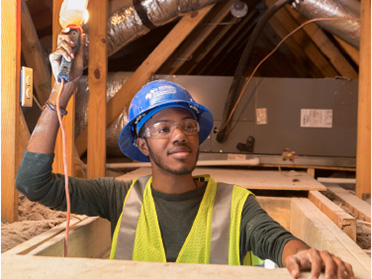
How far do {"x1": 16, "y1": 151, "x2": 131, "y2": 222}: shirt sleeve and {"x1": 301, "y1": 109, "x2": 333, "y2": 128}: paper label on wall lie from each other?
2770 millimetres

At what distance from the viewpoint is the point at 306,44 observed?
15.5ft

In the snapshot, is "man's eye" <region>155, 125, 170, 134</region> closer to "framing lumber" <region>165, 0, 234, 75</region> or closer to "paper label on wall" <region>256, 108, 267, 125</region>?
"paper label on wall" <region>256, 108, 267, 125</region>

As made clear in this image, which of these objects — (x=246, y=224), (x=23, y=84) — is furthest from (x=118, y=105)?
(x=246, y=224)

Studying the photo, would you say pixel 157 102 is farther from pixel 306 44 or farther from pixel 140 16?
pixel 306 44

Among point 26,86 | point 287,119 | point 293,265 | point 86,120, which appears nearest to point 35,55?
point 86,120

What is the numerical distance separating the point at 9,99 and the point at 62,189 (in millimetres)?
488

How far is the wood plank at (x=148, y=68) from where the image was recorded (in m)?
3.45

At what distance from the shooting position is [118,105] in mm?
3449

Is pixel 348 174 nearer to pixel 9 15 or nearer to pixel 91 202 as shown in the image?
pixel 91 202

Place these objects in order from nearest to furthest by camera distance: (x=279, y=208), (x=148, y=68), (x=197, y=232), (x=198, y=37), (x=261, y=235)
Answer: (x=261, y=235) → (x=197, y=232) → (x=279, y=208) → (x=148, y=68) → (x=198, y=37)

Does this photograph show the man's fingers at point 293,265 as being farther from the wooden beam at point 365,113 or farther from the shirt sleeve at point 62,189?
the wooden beam at point 365,113

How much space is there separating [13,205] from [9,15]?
2.60 feet

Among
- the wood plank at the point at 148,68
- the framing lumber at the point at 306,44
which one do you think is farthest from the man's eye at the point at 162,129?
the framing lumber at the point at 306,44

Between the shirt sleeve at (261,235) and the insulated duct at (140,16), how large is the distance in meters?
2.34
